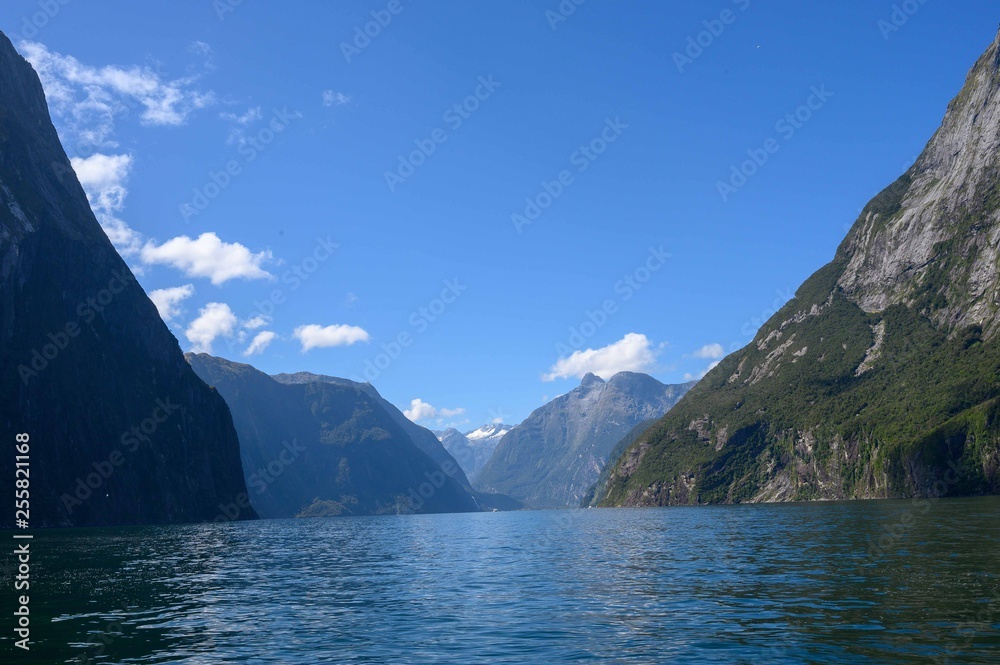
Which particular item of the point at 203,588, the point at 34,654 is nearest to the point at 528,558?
the point at 203,588

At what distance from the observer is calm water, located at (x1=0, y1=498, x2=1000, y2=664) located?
25.7 m

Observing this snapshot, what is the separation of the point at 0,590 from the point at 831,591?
1954 inches

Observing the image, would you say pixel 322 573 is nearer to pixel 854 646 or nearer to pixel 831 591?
pixel 831 591

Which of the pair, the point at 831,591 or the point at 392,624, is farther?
the point at 831,591

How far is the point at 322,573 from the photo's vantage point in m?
58.2

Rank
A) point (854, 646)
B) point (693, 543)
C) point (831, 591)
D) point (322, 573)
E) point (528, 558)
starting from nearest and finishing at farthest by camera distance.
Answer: point (854, 646) → point (831, 591) → point (322, 573) → point (528, 558) → point (693, 543)

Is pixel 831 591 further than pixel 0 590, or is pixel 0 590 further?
pixel 0 590

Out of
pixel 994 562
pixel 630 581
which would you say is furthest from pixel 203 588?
pixel 994 562

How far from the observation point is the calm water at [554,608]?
25.7m

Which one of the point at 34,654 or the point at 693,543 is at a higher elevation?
the point at 34,654

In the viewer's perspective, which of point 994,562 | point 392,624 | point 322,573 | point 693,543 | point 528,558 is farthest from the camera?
point 693,543

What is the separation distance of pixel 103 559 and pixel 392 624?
5333 cm

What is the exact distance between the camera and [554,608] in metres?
36.0

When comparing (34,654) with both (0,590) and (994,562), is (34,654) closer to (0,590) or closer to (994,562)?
(0,590)
